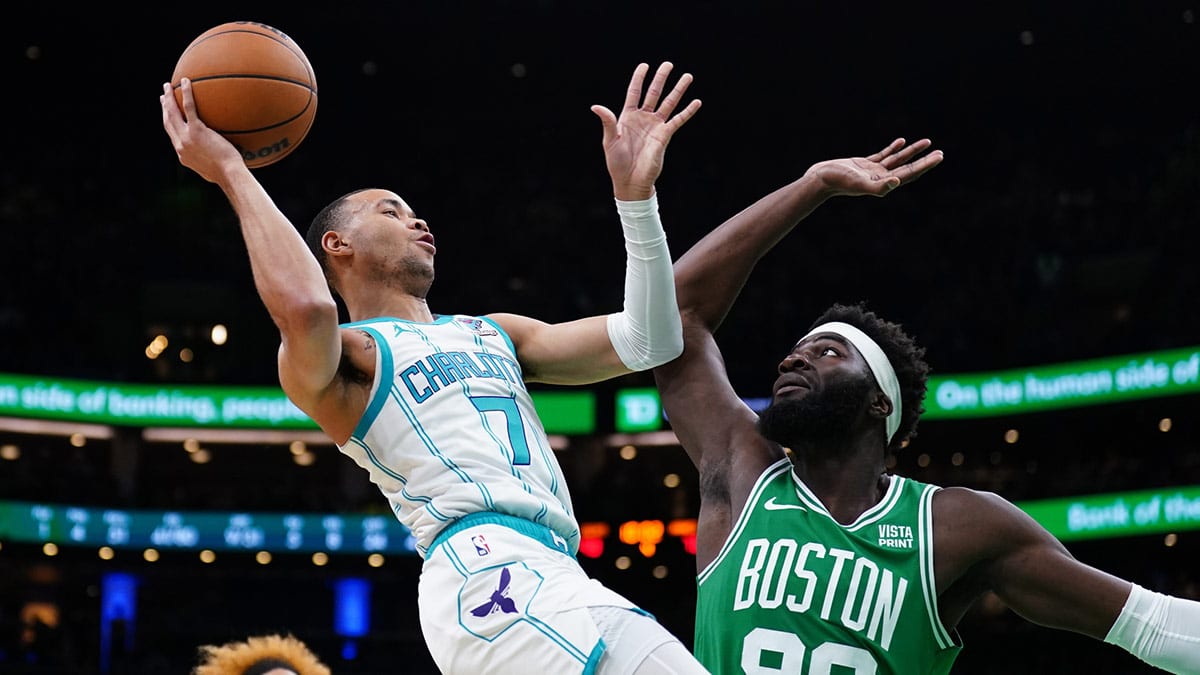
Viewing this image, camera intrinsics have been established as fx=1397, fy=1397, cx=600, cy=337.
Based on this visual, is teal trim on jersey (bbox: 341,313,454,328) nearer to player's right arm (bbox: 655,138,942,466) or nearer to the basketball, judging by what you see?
the basketball

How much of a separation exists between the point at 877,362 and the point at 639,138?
0.94 metres

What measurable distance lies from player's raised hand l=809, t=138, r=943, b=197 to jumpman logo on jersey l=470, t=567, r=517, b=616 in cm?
162

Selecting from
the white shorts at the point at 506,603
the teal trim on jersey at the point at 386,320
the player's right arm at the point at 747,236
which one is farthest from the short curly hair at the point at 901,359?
the white shorts at the point at 506,603

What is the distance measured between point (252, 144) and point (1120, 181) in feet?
72.8

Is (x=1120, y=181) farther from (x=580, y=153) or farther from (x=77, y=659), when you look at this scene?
(x=77, y=659)

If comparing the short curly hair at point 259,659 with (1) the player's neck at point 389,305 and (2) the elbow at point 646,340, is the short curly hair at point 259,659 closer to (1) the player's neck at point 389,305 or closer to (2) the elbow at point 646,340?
(1) the player's neck at point 389,305

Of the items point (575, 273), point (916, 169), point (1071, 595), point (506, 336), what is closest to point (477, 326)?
point (506, 336)

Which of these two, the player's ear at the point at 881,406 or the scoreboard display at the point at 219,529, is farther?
the scoreboard display at the point at 219,529

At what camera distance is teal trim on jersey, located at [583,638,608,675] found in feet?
10.3

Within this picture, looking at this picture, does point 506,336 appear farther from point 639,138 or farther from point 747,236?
point 747,236

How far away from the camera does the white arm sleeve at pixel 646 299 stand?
377 centimetres

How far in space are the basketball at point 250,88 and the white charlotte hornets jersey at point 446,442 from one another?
0.64 m

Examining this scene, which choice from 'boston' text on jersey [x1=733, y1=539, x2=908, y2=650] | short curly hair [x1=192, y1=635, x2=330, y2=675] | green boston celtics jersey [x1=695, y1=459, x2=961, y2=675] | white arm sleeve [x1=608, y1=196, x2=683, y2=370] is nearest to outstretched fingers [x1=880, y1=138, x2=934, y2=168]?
white arm sleeve [x1=608, y1=196, x2=683, y2=370]

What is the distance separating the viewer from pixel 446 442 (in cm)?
348
